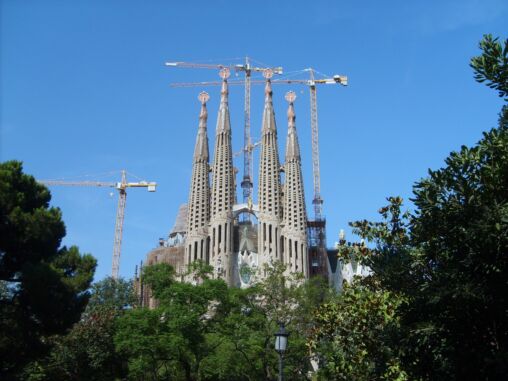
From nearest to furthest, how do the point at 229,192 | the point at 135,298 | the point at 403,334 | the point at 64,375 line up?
the point at 403,334
the point at 64,375
the point at 135,298
the point at 229,192

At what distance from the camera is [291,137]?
196 ft

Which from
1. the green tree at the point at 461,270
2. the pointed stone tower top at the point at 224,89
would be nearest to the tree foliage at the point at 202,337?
the green tree at the point at 461,270

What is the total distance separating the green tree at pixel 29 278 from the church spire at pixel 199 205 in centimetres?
3297

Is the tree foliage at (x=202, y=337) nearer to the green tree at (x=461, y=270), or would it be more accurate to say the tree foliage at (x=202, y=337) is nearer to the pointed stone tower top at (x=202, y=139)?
the green tree at (x=461, y=270)

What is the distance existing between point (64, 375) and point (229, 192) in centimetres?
2736

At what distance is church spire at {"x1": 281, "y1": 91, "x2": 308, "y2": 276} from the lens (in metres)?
54.4

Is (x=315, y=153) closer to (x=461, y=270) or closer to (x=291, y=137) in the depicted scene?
(x=291, y=137)

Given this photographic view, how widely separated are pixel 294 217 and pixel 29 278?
38.3 meters

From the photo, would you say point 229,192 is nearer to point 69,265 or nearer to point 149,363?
point 149,363

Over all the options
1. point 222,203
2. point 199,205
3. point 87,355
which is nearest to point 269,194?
point 222,203

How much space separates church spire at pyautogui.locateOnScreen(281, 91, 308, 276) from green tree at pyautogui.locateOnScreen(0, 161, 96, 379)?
3412cm

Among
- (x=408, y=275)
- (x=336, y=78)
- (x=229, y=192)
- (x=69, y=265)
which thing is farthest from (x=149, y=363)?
(x=336, y=78)

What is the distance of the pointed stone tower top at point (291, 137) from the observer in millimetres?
58406

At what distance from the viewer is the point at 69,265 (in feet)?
68.6
